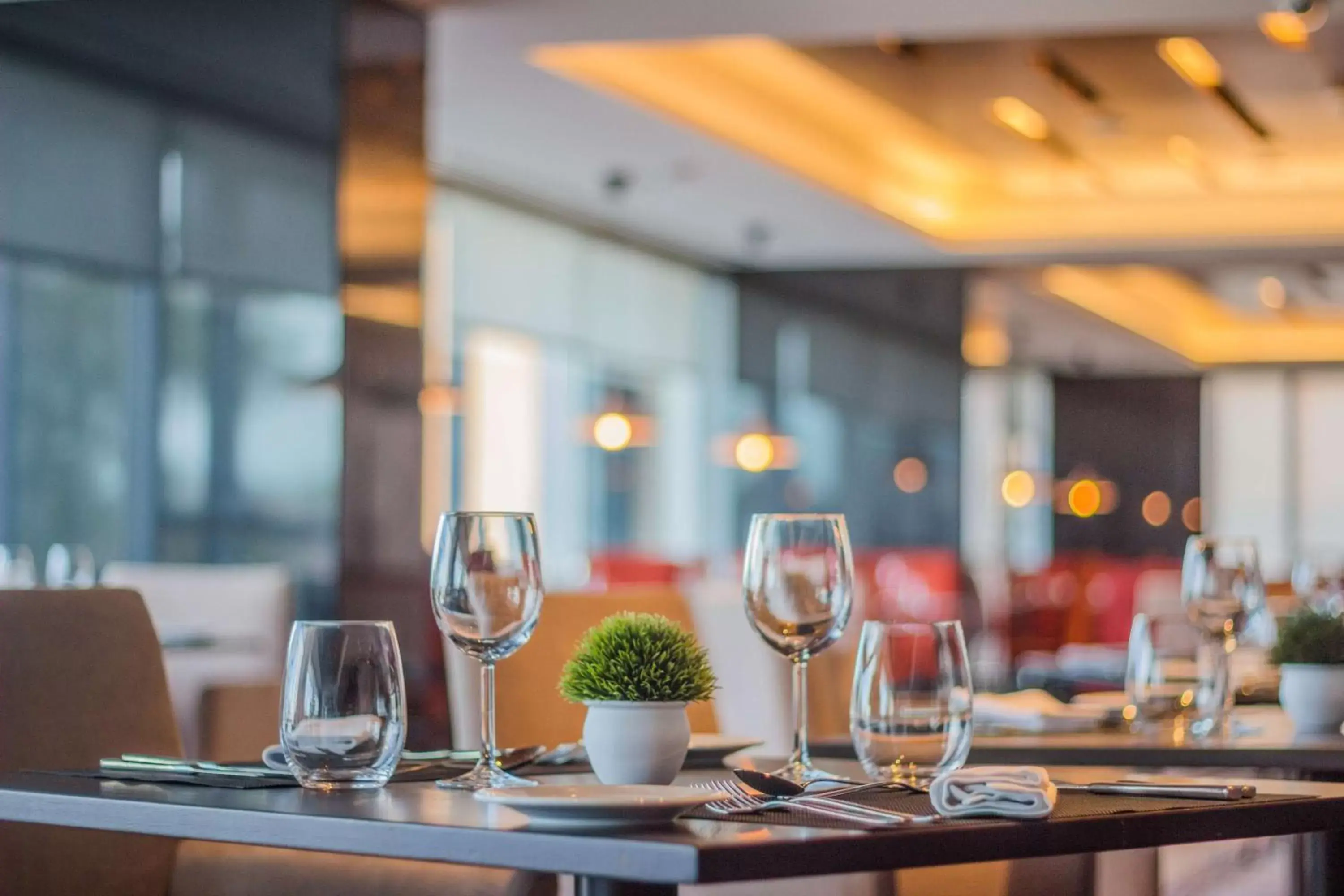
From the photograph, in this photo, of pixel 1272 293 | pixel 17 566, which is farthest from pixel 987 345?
pixel 17 566

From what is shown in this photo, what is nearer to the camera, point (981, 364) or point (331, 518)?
point (331, 518)

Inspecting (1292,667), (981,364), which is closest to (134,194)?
(1292,667)

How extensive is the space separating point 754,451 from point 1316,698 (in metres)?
9.96

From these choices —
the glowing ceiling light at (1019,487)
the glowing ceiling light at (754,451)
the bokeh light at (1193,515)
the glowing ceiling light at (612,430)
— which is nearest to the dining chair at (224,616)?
the glowing ceiling light at (612,430)

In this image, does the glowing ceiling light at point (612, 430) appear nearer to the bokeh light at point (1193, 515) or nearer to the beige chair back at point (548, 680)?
the beige chair back at point (548, 680)

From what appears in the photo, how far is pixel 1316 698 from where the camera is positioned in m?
2.46

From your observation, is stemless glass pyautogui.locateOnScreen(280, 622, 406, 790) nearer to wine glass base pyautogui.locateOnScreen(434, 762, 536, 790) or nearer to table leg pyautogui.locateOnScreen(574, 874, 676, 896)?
wine glass base pyautogui.locateOnScreen(434, 762, 536, 790)

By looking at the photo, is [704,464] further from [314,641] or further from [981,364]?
[314,641]

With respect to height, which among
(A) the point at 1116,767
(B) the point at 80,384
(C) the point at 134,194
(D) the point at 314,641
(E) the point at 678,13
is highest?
(E) the point at 678,13

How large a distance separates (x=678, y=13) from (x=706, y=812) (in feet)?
16.8

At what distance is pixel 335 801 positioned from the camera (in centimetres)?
142

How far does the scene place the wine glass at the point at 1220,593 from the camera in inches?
95.9

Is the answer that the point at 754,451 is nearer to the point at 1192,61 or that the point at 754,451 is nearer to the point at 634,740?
the point at 1192,61

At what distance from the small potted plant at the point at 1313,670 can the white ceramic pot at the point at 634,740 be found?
1.24 m
